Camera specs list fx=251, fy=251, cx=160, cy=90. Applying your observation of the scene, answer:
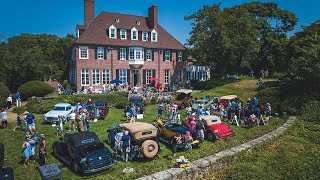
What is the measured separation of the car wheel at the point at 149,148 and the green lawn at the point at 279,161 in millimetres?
3349

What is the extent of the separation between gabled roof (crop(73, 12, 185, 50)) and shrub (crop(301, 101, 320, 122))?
2530cm

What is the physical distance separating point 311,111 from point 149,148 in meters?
16.3

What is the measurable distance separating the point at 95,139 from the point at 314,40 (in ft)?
82.5

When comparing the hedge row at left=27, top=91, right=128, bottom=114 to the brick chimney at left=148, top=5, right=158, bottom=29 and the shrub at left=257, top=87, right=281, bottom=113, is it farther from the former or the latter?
the brick chimney at left=148, top=5, right=158, bottom=29

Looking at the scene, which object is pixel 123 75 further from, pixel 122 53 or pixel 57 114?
pixel 57 114

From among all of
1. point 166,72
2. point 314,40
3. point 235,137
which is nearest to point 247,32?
point 314,40

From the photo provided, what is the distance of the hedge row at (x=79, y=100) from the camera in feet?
82.2

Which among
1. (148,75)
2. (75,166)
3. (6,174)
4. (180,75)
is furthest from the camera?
(180,75)

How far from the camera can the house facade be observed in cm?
3678

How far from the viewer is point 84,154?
1200cm

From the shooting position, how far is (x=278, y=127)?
1947 centimetres

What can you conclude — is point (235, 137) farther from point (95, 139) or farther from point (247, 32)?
point (247, 32)

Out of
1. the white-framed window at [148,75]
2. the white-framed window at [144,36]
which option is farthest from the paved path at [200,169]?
the white-framed window at [144,36]

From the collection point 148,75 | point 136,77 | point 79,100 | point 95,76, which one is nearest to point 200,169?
point 79,100
